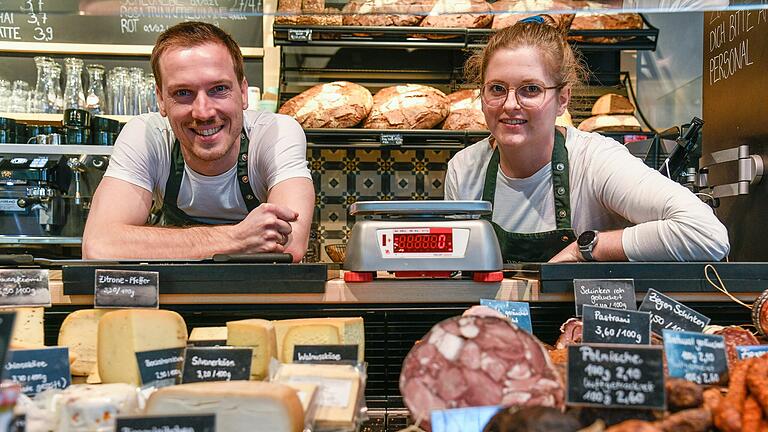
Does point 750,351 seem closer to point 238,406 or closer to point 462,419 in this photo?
point 462,419

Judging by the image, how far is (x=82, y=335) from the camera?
133cm

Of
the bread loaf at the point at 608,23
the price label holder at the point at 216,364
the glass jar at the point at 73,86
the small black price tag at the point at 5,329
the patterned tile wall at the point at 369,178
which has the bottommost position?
the price label holder at the point at 216,364

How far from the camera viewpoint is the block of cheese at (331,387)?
41.7 inches

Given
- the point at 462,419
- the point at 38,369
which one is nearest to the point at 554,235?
the point at 462,419

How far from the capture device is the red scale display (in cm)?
142

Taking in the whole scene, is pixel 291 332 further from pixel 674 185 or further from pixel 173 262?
pixel 674 185

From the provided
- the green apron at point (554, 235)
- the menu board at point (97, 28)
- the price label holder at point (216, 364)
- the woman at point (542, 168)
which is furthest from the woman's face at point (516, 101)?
the menu board at point (97, 28)

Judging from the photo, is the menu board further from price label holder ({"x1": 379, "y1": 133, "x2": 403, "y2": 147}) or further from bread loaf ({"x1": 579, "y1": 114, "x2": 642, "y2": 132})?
bread loaf ({"x1": 579, "y1": 114, "x2": 642, "y2": 132})

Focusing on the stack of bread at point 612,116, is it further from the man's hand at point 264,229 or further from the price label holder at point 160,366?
the price label holder at point 160,366

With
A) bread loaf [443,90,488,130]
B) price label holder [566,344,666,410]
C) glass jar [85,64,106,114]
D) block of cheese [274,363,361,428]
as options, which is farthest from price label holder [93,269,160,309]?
glass jar [85,64,106,114]

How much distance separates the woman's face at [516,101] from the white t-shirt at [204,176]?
0.66 meters

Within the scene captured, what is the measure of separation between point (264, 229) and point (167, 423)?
95 cm

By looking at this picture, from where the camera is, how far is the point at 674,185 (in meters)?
1.86

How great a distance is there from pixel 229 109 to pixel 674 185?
51.1 inches
